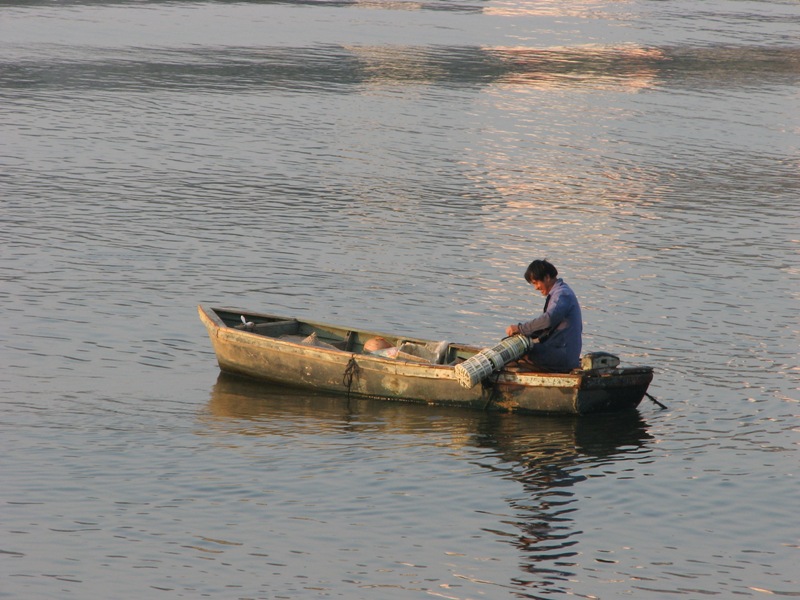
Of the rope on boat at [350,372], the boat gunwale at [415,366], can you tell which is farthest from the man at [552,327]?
the rope on boat at [350,372]

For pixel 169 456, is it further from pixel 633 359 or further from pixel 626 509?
pixel 633 359

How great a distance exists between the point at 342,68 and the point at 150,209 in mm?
21088

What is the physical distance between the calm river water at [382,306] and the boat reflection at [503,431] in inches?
1.9

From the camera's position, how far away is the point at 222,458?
47.0 feet

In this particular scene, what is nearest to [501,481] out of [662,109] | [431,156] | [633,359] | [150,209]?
[633,359]

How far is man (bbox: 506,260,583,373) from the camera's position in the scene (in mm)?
15312

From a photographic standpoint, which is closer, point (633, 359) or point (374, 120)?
point (633, 359)

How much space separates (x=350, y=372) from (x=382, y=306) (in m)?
4.53

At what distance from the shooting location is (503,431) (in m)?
15.6

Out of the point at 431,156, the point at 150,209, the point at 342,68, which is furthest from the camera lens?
the point at 342,68

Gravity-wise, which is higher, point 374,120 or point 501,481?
point 374,120

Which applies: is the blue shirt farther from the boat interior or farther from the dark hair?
the boat interior

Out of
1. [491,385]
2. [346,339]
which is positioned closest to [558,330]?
[491,385]

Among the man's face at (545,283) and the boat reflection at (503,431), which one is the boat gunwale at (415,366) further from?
the man's face at (545,283)
